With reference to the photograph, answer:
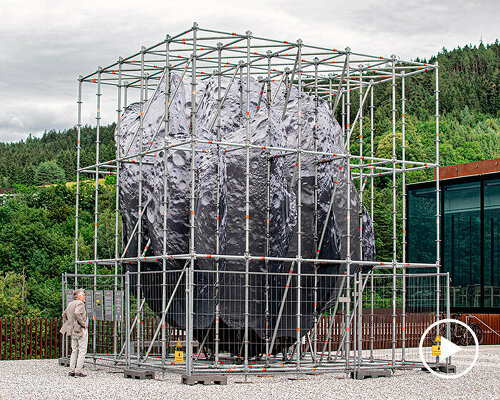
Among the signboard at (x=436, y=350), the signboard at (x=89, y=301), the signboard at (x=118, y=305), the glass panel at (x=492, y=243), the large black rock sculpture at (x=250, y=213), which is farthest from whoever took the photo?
the glass panel at (x=492, y=243)

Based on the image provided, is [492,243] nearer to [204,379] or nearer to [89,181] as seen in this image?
[204,379]

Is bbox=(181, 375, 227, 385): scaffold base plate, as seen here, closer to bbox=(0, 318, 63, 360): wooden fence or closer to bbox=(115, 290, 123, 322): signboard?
bbox=(115, 290, 123, 322): signboard

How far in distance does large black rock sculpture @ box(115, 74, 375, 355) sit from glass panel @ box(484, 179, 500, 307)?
14.7 m

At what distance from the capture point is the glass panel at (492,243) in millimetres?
31938

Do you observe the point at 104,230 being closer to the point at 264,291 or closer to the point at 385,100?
the point at 385,100

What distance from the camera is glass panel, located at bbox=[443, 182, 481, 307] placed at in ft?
107

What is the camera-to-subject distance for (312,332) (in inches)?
780

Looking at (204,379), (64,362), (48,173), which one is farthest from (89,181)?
(204,379)

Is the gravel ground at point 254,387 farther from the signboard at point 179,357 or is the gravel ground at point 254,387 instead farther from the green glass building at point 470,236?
the green glass building at point 470,236

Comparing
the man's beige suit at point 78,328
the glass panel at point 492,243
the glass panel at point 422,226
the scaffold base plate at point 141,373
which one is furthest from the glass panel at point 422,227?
the man's beige suit at point 78,328

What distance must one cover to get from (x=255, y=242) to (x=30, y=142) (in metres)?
146

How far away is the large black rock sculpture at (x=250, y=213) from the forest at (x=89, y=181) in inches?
440

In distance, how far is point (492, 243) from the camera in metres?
32.2

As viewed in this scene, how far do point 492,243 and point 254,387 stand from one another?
1983 centimetres
